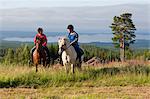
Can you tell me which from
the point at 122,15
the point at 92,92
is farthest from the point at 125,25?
the point at 92,92

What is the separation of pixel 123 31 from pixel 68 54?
33346 millimetres

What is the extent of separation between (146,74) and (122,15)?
106 feet

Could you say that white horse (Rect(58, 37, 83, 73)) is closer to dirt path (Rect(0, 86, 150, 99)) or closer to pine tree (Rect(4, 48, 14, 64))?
pine tree (Rect(4, 48, 14, 64))

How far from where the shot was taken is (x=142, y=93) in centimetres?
1174

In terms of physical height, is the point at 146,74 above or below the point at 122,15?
below

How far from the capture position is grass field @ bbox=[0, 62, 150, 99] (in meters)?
12.0

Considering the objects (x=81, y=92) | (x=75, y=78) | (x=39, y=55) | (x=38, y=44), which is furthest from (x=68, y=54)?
(x=81, y=92)

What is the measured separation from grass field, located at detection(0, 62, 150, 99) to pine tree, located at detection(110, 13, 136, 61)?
3122cm

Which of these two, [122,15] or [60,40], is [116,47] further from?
[60,40]

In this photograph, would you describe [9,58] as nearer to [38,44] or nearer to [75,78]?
[38,44]

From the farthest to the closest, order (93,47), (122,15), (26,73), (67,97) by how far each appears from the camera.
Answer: (122,15)
(93,47)
(26,73)
(67,97)

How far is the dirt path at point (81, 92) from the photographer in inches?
439

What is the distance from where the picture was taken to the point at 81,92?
39.1ft

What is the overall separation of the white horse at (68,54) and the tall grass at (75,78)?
2.45 ft
